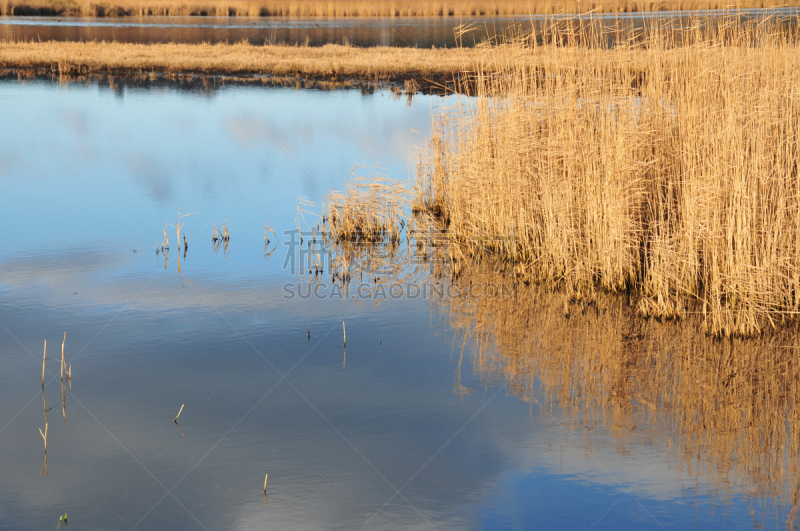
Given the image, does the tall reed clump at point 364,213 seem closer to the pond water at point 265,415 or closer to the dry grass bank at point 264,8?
the pond water at point 265,415

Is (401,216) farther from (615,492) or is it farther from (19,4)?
(19,4)

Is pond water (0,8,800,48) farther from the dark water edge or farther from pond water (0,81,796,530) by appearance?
pond water (0,81,796,530)

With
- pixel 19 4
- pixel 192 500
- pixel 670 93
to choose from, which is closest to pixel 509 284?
pixel 670 93

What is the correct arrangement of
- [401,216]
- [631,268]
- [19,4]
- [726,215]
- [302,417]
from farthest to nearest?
[19,4], [401,216], [631,268], [726,215], [302,417]

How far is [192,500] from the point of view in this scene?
3.82 m

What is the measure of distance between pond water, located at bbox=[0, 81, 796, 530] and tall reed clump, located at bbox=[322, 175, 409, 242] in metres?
0.70

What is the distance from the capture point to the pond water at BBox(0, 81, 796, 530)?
148 inches

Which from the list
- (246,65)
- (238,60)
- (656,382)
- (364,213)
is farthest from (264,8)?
(656,382)

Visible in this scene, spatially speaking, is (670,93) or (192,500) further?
(670,93)

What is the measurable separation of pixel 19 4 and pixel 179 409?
180 feet

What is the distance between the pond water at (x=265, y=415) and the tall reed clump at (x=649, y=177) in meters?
1.14

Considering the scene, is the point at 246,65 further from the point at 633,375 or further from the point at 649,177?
the point at 633,375

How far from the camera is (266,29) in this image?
39.0 metres

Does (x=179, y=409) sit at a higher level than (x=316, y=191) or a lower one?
lower
